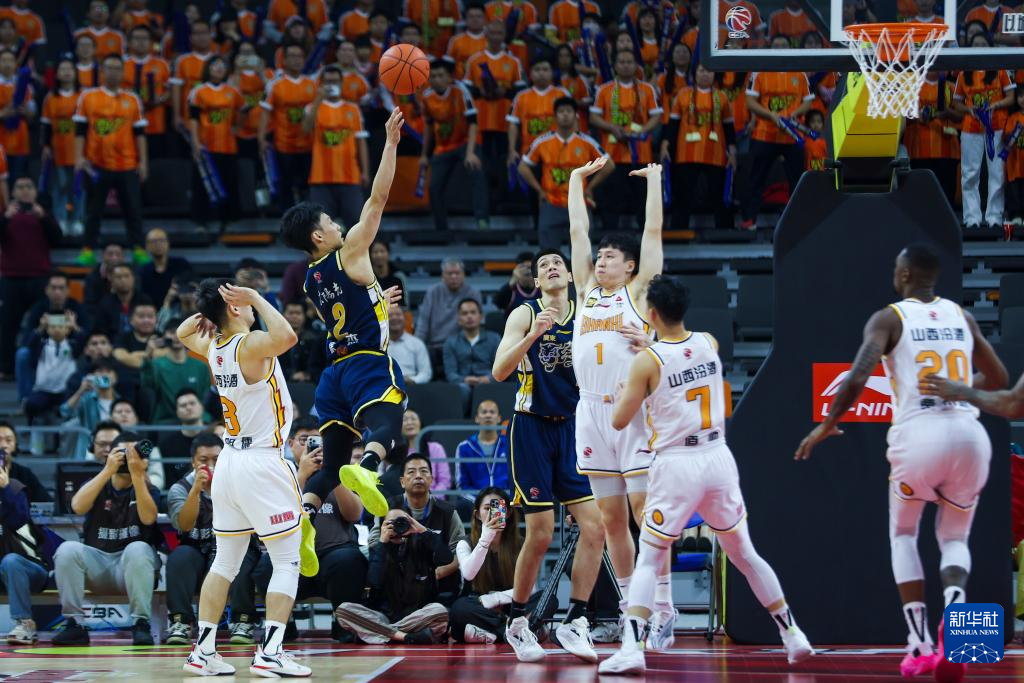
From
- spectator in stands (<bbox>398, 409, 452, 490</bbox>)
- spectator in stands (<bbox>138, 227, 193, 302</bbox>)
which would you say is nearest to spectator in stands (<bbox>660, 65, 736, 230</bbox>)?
spectator in stands (<bbox>398, 409, 452, 490</bbox>)

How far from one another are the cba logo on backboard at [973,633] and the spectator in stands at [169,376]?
810 cm

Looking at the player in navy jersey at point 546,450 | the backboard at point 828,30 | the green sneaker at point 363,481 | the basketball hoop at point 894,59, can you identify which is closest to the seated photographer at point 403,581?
the player in navy jersey at point 546,450

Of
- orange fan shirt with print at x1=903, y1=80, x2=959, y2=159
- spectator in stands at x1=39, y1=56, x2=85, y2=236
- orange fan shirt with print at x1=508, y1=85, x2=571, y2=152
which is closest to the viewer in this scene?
orange fan shirt with print at x1=903, y1=80, x2=959, y2=159

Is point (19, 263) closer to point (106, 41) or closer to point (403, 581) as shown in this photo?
point (106, 41)

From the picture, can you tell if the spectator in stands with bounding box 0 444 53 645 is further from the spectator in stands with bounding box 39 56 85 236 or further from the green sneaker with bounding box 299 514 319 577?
the spectator in stands with bounding box 39 56 85 236

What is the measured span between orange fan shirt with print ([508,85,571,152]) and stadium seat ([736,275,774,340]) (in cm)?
331

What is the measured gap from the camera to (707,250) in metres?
16.5

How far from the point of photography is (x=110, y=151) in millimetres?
16750

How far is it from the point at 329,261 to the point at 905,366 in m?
3.58

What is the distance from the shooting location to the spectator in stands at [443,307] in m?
14.7

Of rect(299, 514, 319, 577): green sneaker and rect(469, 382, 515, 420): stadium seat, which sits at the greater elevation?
rect(469, 382, 515, 420): stadium seat

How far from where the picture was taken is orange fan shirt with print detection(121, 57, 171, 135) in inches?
701

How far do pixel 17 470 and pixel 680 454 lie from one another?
6.98 meters

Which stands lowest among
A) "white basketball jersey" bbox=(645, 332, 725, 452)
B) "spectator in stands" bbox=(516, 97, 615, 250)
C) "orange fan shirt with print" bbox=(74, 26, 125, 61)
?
"white basketball jersey" bbox=(645, 332, 725, 452)
